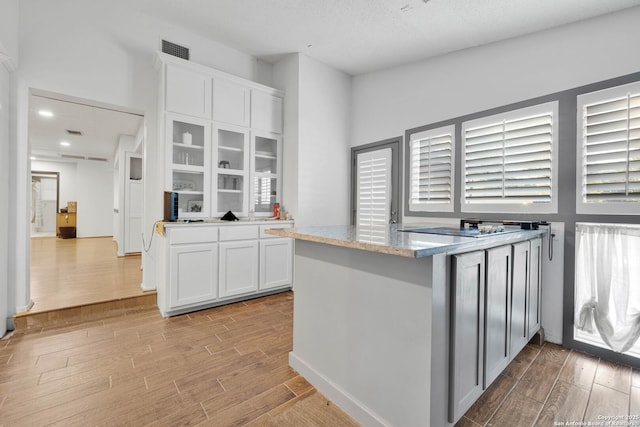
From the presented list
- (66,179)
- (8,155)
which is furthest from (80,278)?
(66,179)

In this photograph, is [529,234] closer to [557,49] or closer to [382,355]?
[382,355]

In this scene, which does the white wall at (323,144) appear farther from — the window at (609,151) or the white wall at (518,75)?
the window at (609,151)

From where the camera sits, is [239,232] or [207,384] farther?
[239,232]

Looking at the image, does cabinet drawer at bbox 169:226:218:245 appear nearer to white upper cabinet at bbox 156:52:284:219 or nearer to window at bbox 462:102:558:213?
white upper cabinet at bbox 156:52:284:219

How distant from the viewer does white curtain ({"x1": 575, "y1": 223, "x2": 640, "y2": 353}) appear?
2.08 metres

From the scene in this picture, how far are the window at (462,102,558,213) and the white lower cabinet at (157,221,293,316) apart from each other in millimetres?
2282

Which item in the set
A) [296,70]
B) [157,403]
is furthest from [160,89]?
[157,403]

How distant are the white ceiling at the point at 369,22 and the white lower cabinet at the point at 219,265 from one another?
2274 millimetres

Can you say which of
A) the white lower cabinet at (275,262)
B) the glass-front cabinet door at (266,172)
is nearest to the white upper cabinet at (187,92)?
the glass-front cabinet door at (266,172)

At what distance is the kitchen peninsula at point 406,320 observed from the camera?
1.26 meters

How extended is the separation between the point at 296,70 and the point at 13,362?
400 centimetres

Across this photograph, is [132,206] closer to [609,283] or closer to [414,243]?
[414,243]

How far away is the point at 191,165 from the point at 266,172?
1019mm

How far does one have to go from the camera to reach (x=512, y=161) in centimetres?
266
